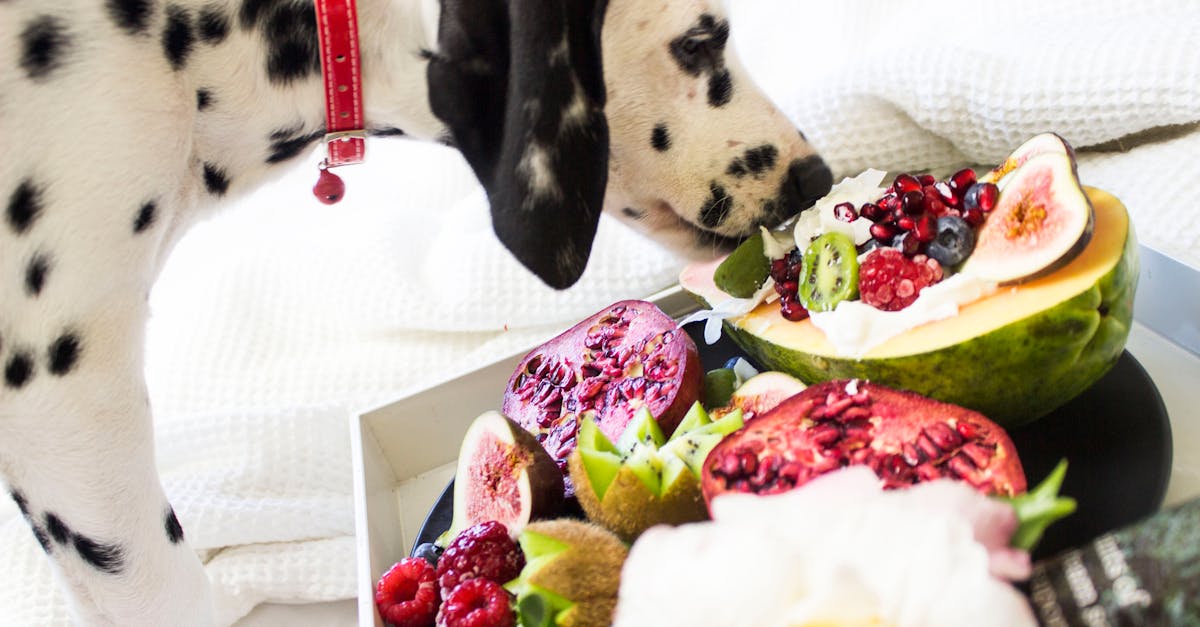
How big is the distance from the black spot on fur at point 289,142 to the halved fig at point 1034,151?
74 cm

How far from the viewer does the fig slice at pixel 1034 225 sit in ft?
2.79

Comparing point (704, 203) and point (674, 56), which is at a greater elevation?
point (674, 56)

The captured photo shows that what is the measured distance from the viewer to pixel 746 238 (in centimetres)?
115

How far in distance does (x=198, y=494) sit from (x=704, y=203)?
0.84 m

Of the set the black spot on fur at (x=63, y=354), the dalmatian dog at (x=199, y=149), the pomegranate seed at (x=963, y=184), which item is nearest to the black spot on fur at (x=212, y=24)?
the dalmatian dog at (x=199, y=149)

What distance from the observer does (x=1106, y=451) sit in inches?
33.2

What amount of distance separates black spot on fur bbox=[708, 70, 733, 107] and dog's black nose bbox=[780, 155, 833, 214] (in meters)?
0.11

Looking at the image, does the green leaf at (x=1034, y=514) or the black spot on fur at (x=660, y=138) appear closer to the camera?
the green leaf at (x=1034, y=514)

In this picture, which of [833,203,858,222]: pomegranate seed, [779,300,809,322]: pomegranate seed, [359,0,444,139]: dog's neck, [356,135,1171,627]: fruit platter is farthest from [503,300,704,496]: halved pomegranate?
[359,0,444,139]: dog's neck

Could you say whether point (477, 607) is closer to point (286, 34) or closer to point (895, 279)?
point (895, 279)

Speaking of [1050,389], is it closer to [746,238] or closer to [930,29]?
[746,238]

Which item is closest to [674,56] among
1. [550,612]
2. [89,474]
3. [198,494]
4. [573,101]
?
[573,101]

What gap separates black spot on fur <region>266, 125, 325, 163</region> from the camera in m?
1.06

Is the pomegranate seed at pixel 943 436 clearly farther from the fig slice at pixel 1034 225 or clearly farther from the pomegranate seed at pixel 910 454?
the fig slice at pixel 1034 225
